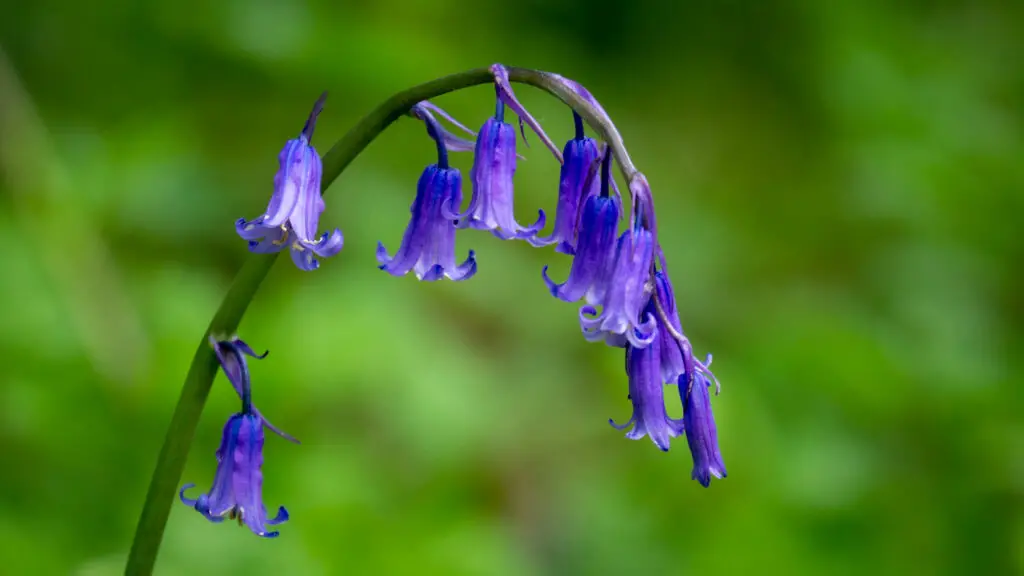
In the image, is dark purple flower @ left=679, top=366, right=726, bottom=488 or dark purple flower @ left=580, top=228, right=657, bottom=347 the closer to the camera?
dark purple flower @ left=580, top=228, right=657, bottom=347

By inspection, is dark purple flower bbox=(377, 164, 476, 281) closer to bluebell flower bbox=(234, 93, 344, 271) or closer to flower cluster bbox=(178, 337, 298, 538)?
bluebell flower bbox=(234, 93, 344, 271)

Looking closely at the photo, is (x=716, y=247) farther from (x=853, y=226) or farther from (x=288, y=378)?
(x=288, y=378)

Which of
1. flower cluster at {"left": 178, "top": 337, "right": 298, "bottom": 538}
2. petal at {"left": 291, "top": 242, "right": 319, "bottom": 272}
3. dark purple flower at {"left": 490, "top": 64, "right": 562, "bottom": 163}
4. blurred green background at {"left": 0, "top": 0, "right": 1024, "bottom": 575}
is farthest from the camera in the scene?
blurred green background at {"left": 0, "top": 0, "right": 1024, "bottom": 575}

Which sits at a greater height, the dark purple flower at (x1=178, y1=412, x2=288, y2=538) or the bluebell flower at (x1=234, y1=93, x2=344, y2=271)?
A: the bluebell flower at (x1=234, y1=93, x2=344, y2=271)

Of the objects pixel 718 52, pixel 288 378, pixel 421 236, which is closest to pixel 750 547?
pixel 288 378

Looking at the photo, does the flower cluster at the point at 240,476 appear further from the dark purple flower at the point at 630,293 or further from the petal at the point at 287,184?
the dark purple flower at the point at 630,293

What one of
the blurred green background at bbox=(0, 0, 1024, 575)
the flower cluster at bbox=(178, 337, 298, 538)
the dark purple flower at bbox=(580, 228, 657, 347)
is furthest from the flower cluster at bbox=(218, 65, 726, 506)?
the blurred green background at bbox=(0, 0, 1024, 575)

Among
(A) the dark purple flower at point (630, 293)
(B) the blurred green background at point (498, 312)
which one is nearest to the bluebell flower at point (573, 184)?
(A) the dark purple flower at point (630, 293)
